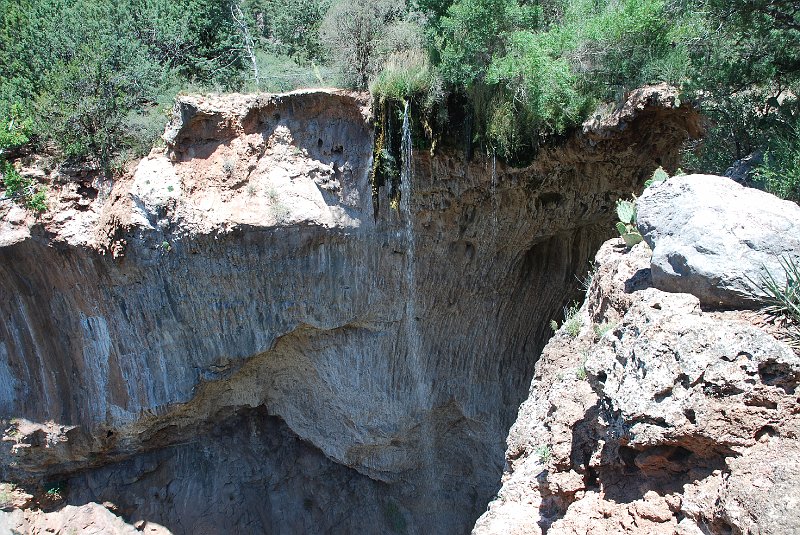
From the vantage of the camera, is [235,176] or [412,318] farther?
[412,318]

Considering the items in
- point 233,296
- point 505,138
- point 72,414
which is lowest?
point 72,414

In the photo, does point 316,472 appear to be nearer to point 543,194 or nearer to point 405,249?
point 405,249

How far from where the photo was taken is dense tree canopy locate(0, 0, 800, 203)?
5.26 metres

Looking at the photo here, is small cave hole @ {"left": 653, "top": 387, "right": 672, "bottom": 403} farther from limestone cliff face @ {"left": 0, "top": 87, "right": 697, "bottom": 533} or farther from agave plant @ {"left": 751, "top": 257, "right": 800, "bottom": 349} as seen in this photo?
limestone cliff face @ {"left": 0, "top": 87, "right": 697, "bottom": 533}

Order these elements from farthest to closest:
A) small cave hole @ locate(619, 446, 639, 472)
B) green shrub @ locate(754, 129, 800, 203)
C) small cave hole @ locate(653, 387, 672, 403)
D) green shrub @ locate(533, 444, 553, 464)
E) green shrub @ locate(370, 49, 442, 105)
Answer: green shrub @ locate(370, 49, 442, 105) → green shrub @ locate(754, 129, 800, 203) → green shrub @ locate(533, 444, 553, 464) → small cave hole @ locate(619, 446, 639, 472) → small cave hole @ locate(653, 387, 672, 403)

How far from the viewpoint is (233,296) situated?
28.1ft

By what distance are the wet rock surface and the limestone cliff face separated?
151 inches

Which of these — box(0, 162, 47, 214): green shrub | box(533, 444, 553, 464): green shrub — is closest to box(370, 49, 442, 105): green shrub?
box(0, 162, 47, 214): green shrub

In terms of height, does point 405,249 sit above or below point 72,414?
above

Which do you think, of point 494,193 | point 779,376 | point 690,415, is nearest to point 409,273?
point 494,193

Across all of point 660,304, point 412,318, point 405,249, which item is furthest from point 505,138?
point 660,304

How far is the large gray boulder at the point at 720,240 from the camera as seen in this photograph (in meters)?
3.17

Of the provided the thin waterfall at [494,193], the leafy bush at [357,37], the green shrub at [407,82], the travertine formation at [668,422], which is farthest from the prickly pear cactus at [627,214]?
the leafy bush at [357,37]

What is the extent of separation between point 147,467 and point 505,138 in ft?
27.1
